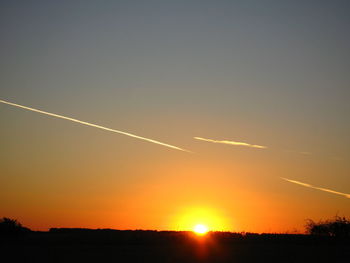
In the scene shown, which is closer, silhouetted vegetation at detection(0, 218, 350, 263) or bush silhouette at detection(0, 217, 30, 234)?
silhouetted vegetation at detection(0, 218, 350, 263)

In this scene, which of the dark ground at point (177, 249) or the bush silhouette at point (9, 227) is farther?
the bush silhouette at point (9, 227)

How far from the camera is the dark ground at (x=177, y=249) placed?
30484 mm

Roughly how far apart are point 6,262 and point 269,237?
22.8m

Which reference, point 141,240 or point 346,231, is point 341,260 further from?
point 346,231

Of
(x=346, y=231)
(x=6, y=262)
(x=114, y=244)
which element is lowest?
(x=6, y=262)

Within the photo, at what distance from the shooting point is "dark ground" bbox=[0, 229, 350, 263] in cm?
3048

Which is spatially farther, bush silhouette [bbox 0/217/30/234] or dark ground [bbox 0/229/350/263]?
bush silhouette [bbox 0/217/30/234]

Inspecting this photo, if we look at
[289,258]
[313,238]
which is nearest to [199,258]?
[289,258]

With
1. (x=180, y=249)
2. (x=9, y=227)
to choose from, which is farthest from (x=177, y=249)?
(x=9, y=227)

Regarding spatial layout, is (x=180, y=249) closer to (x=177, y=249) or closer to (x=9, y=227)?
(x=177, y=249)

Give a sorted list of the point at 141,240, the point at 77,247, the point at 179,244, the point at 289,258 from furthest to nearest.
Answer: the point at 141,240 → the point at 179,244 → the point at 77,247 → the point at 289,258

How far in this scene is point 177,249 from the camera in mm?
33906

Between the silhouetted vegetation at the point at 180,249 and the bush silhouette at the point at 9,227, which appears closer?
the silhouetted vegetation at the point at 180,249

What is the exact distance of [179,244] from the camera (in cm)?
3706
